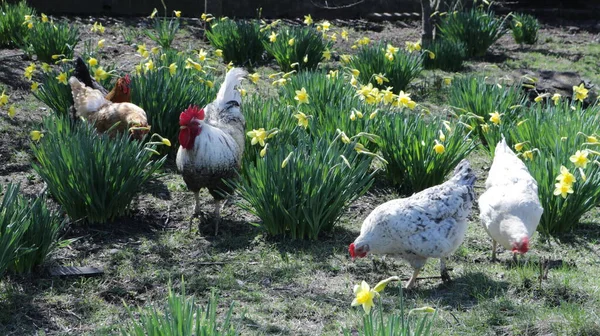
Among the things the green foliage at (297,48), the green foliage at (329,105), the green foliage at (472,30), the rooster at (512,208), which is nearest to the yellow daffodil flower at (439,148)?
the rooster at (512,208)

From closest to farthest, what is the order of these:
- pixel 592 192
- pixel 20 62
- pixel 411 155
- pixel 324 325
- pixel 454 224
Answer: pixel 324 325, pixel 454 224, pixel 592 192, pixel 411 155, pixel 20 62

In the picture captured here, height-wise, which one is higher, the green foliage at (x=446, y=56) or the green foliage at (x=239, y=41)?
the green foliage at (x=239, y=41)

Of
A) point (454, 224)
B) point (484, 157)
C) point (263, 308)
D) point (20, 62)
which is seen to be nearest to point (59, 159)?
point (263, 308)

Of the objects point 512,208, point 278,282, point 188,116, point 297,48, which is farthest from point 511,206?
Result: point 297,48

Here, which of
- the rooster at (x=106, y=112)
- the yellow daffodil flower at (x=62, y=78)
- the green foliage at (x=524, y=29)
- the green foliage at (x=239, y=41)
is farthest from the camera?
the green foliage at (x=524, y=29)

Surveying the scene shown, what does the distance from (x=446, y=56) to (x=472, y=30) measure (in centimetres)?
96

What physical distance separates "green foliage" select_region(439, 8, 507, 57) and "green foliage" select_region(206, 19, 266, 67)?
2.65 metres

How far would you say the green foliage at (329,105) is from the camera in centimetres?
548

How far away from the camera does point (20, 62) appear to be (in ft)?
27.2

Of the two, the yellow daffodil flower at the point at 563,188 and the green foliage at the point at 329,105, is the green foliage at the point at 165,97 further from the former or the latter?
the yellow daffodil flower at the point at 563,188

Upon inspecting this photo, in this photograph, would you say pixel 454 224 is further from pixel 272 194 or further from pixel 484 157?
pixel 484 157

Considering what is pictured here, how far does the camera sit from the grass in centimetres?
363

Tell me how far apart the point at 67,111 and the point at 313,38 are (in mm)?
3315

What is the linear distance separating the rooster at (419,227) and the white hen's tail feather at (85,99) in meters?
2.60
